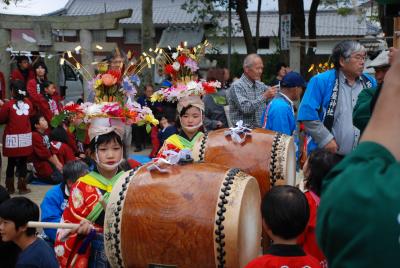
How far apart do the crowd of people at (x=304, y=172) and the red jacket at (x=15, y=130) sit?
2.74m

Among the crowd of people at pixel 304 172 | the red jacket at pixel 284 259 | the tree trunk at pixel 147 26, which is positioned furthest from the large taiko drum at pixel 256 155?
the tree trunk at pixel 147 26

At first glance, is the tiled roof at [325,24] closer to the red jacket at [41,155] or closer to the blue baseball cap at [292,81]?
the red jacket at [41,155]

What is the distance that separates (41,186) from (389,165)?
8615 mm

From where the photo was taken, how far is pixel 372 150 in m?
1.36

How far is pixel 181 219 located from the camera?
10.2 feet

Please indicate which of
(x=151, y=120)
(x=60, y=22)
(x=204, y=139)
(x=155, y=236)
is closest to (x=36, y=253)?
(x=155, y=236)

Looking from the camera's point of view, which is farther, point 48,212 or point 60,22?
point 60,22

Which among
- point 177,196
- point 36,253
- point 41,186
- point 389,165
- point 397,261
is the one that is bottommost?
point 41,186

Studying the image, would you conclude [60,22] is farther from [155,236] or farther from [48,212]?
[155,236]

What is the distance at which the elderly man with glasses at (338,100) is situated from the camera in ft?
15.9

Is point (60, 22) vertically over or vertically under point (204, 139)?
over

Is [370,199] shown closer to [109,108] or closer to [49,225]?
[49,225]

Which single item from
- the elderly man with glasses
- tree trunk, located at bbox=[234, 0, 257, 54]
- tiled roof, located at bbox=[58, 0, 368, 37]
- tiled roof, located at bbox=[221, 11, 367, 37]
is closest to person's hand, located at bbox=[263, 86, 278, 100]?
the elderly man with glasses

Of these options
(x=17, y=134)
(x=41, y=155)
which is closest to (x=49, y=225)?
(x=17, y=134)
